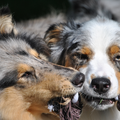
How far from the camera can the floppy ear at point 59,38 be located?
3510 mm

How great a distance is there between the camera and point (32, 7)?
6.70 metres

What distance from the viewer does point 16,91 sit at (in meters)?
2.64

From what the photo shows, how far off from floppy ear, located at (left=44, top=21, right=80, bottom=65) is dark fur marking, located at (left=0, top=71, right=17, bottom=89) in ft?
3.53

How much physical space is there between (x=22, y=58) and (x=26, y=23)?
2805 mm

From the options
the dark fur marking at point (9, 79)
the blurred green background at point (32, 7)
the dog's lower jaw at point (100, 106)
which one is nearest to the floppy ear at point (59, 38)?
the dog's lower jaw at point (100, 106)

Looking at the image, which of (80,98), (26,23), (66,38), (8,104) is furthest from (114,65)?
(26,23)

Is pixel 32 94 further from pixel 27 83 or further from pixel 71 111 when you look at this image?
pixel 71 111

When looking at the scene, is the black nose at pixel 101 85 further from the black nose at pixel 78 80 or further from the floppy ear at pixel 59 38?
the floppy ear at pixel 59 38

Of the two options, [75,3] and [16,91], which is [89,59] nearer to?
[16,91]

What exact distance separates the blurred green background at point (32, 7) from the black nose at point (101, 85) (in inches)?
167

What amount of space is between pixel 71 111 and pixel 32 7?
181 inches

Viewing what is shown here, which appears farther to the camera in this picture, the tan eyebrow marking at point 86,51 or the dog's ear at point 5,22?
the dog's ear at point 5,22

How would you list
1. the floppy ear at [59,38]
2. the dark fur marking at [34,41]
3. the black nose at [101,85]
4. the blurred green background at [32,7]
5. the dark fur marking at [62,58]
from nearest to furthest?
1. the black nose at [101,85]
2. the dark fur marking at [34,41]
3. the dark fur marking at [62,58]
4. the floppy ear at [59,38]
5. the blurred green background at [32,7]

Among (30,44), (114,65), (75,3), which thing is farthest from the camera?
(75,3)
